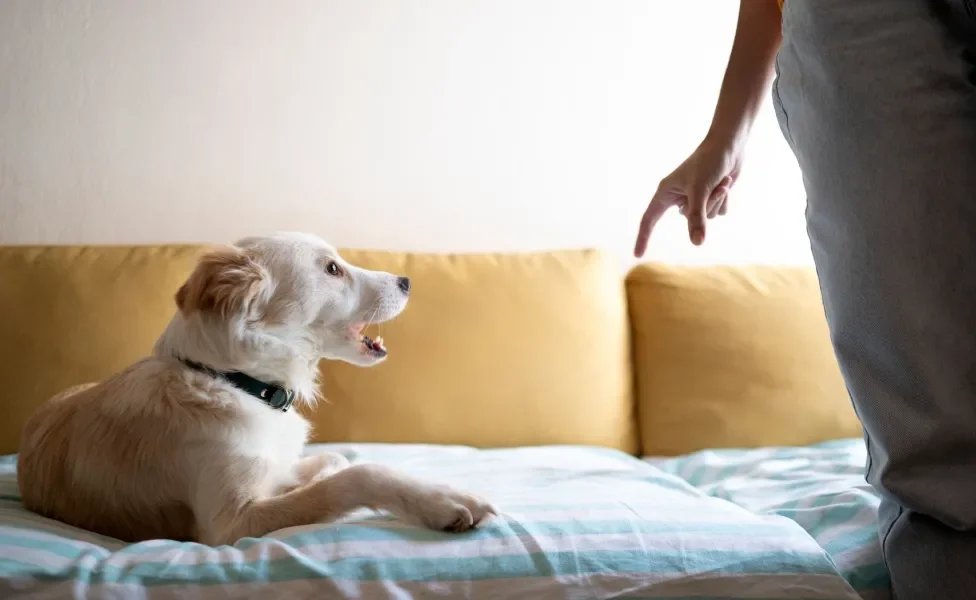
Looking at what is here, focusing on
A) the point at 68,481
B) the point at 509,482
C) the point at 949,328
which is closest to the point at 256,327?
the point at 68,481

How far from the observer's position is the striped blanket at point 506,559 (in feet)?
2.95

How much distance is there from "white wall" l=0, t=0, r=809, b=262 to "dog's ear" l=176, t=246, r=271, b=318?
3.25ft

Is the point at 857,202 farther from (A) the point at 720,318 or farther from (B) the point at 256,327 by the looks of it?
(A) the point at 720,318

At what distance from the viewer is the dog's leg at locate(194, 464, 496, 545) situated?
1.01 meters

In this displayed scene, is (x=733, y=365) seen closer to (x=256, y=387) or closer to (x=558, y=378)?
(x=558, y=378)

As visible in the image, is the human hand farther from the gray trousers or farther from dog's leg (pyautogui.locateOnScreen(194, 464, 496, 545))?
dog's leg (pyautogui.locateOnScreen(194, 464, 496, 545))

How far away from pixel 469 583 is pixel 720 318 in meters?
1.30

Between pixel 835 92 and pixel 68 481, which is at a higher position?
pixel 835 92

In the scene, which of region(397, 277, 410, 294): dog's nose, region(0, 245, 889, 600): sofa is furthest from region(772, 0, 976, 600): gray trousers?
region(397, 277, 410, 294): dog's nose

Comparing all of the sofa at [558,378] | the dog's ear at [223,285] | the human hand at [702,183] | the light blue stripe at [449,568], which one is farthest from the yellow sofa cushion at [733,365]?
the dog's ear at [223,285]

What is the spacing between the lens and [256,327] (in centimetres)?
133

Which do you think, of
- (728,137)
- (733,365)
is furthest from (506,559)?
(733,365)

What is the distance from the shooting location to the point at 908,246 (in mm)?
846

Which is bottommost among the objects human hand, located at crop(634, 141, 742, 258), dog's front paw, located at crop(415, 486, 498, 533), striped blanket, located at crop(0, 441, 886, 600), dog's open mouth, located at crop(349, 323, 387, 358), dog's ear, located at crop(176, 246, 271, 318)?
striped blanket, located at crop(0, 441, 886, 600)
